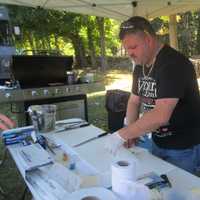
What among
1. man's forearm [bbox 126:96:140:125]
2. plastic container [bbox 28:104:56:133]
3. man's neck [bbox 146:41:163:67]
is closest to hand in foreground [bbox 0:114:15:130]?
plastic container [bbox 28:104:56:133]

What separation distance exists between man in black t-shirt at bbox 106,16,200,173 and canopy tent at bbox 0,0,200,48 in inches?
131

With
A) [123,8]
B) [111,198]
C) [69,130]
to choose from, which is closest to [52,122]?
[69,130]

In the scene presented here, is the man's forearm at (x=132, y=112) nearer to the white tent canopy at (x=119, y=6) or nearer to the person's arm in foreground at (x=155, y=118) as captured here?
the person's arm in foreground at (x=155, y=118)

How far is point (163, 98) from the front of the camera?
4.83 ft

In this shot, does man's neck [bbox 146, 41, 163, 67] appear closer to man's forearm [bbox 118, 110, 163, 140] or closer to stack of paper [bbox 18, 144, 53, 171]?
man's forearm [bbox 118, 110, 163, 140]

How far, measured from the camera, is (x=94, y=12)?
543cm

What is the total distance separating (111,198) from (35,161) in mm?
573

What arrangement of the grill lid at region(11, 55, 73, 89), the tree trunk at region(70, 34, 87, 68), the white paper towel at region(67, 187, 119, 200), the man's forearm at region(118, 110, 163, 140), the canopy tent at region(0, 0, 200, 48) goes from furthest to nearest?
the tree trunk at region(70, 34, 87, 68) → the canopy tent at region(0, 0, 200, 48) → the grill lid at region(11, 55, 73, 89) → the man's forearm at region(118, 110, 163, 140) → the white paper towel at region(67, 187, 119, 200)

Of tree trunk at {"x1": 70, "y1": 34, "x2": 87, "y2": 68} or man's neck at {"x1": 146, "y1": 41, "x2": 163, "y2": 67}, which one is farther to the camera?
tree trunk at {"x1": 70, "y1": 34, "x2": 87, "y2": 68}

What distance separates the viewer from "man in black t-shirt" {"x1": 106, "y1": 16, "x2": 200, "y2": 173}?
147 centimetres

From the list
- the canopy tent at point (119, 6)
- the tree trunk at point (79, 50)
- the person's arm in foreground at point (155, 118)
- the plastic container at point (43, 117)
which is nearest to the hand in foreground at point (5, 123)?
the plastic container at point (43, 117)

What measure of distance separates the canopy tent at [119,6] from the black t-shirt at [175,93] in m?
3.32

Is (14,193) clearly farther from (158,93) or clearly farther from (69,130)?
(158,93)

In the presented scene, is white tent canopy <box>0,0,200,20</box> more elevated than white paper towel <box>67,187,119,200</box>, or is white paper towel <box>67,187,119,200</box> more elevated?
white tent canopy <box>0,0,200,20</box>
